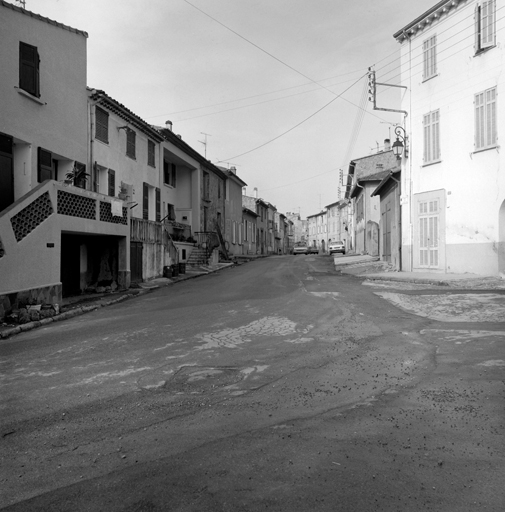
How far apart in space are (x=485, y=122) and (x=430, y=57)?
427cm

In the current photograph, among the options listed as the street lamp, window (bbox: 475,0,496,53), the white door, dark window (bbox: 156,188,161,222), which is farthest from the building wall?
window (bbox: 475,0,496,53)

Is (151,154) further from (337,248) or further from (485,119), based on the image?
(337,248)

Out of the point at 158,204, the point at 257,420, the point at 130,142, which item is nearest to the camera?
the point at 257,420

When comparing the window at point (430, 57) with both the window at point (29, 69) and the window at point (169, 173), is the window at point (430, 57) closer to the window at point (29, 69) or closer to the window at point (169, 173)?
the window at point (29, 69)

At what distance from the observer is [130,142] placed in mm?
20953

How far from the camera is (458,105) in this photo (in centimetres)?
1783

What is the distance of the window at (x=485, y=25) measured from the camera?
16281mm

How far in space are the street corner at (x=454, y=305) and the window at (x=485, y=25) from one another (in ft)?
33.2

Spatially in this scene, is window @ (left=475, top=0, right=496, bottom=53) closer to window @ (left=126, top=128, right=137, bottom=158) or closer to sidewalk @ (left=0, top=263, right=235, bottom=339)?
window @ (left=126, top=128, right=137, bottom=158)

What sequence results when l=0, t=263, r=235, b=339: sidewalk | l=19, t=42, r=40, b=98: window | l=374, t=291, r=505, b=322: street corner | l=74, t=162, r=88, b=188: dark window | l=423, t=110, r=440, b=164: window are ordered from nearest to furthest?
1. l=374, t=291, r=505, b=322: street corner
2. l=0, t=263, r=235, b=339: sidewalk
3. l=19, t=42, r=40, b=98: window
4. l=74, t=162, r=88, b=188: dark window
5. l=423, t=110, r=440, b=164: window

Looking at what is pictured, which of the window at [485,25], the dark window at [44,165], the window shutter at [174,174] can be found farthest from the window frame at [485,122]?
the window shutter at [174,174]

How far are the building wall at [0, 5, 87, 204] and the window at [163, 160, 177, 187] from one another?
1295 centimetres

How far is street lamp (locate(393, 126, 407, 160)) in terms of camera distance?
20.3 m

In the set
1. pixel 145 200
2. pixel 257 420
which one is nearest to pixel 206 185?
pixel 145 200
